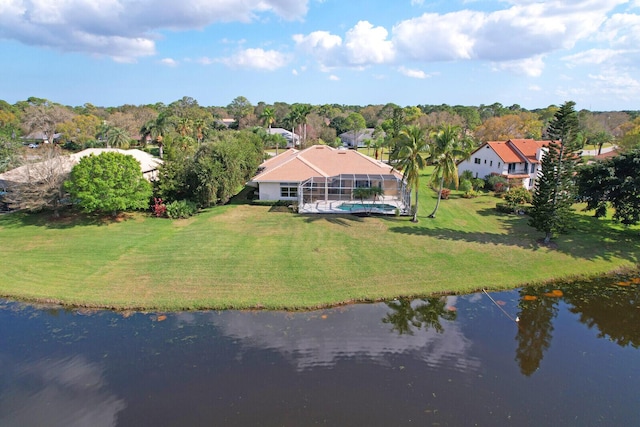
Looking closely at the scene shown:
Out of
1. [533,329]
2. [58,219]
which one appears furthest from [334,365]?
[58,219]

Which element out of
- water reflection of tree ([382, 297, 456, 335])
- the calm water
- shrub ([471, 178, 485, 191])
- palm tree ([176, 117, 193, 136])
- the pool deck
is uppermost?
palm tree ([176, 117, 193, 136])

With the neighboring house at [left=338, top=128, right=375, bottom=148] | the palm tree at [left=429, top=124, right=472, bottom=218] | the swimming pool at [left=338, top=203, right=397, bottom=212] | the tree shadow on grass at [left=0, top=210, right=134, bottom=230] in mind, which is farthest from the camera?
the neighboring house at [left=338, top=128, right=375, bottom=148]

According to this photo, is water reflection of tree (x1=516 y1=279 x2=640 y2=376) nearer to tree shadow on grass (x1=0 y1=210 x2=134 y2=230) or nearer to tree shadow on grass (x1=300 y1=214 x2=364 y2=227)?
tree shadow on grass (x1=300 y1=214 x2=364 y2=227)

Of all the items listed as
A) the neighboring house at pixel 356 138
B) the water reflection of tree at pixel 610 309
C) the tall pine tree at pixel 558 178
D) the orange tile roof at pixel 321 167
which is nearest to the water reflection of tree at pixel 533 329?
the water reflection of tree at pixel 610 309

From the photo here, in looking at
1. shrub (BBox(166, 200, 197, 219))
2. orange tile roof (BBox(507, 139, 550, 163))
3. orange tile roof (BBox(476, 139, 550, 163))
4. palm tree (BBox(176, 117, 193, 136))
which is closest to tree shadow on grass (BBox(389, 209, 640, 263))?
orange tile roof (BBox(476, 139, 550, 163))

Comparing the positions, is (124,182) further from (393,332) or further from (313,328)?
(393,332)

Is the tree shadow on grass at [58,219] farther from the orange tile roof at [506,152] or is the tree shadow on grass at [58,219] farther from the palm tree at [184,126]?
the orange tile roof at [506,152]
